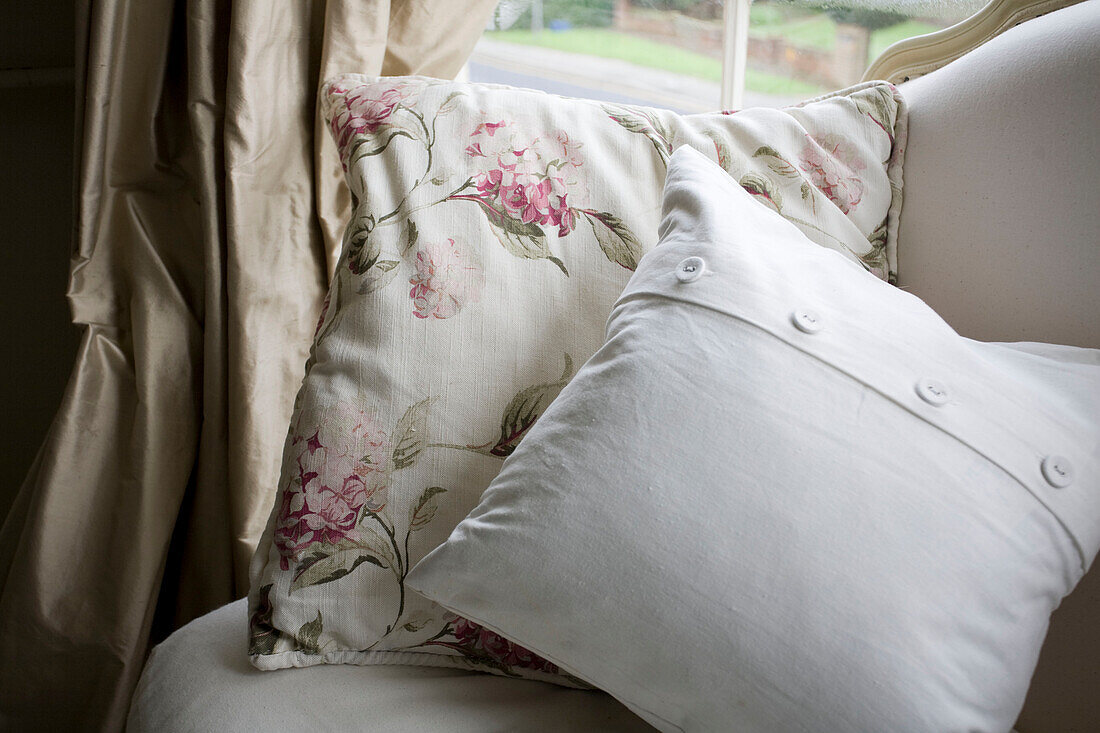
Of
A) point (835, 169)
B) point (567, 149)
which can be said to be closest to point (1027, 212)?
point (835, 169)

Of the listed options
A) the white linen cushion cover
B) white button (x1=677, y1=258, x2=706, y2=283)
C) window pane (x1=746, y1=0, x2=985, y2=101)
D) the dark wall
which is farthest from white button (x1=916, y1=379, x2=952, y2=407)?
the dark wall

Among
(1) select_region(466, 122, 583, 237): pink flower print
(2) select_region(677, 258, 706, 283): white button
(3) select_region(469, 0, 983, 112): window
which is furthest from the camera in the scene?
(3) select_region(469, 0, 983, 112): window

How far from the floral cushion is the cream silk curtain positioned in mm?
247

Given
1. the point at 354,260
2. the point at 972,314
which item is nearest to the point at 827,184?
the point at 972,314

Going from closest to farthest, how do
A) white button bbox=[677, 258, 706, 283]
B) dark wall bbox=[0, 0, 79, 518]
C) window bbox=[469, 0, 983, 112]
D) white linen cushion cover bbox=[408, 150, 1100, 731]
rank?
white linen cushion cover bbox=[408, 150, 1100, 731]
white button bbox=[677, 258, 706, 283]
dark wall bbox=[0, 0, 79, 518]
window bbox=[469, 0, 983, 112]

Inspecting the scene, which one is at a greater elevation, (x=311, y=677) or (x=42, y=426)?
(x=311, y=677)

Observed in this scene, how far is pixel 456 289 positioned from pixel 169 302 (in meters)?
0.54

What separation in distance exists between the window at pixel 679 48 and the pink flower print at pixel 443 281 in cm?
92

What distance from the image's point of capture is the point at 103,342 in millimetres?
987

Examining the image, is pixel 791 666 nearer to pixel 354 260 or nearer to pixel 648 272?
pixel 648 272

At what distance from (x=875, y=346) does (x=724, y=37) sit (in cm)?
107

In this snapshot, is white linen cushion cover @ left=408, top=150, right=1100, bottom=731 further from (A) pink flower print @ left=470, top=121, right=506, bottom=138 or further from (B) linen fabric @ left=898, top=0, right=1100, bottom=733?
(A) pink flower print @ left=470, top=121, right=506, bottom=138

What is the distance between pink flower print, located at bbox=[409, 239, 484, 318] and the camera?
2.05ft

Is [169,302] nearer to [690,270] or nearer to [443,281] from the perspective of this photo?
[443,281]
